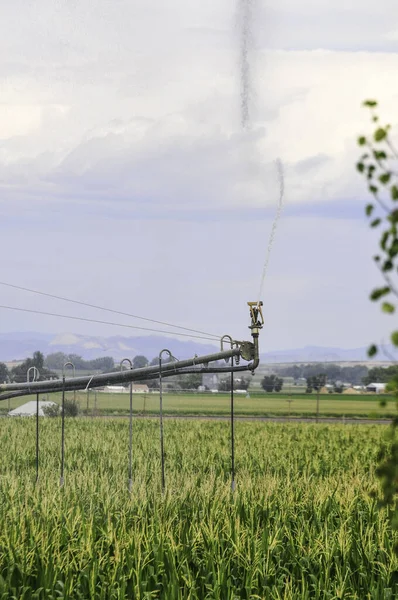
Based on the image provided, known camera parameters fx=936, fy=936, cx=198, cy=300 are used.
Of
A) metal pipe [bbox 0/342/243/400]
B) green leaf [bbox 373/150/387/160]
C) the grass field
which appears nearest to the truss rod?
metal pipe [bbox 0/342/243/400]

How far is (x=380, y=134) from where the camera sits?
3334 millimetres

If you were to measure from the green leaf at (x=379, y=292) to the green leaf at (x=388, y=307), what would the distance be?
0.11 ft

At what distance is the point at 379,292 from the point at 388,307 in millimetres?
66

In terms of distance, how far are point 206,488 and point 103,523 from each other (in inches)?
95.7

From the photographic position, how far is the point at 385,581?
9.68m

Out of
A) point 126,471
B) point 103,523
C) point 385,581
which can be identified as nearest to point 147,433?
point 126,471

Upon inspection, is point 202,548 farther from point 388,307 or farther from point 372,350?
point 388,307

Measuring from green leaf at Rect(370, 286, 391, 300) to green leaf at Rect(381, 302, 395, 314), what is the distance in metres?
0.03

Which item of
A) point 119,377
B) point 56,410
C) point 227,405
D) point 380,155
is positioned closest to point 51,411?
point 56,410

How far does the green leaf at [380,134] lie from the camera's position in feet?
10.9

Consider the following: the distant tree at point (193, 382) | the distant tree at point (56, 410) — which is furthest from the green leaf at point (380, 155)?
the distant tree at point (193, 382)

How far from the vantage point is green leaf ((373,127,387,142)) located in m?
3.33

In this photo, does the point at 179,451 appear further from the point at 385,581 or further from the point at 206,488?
the point at 385,581

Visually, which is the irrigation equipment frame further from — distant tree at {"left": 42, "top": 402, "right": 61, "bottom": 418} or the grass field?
the grass field
